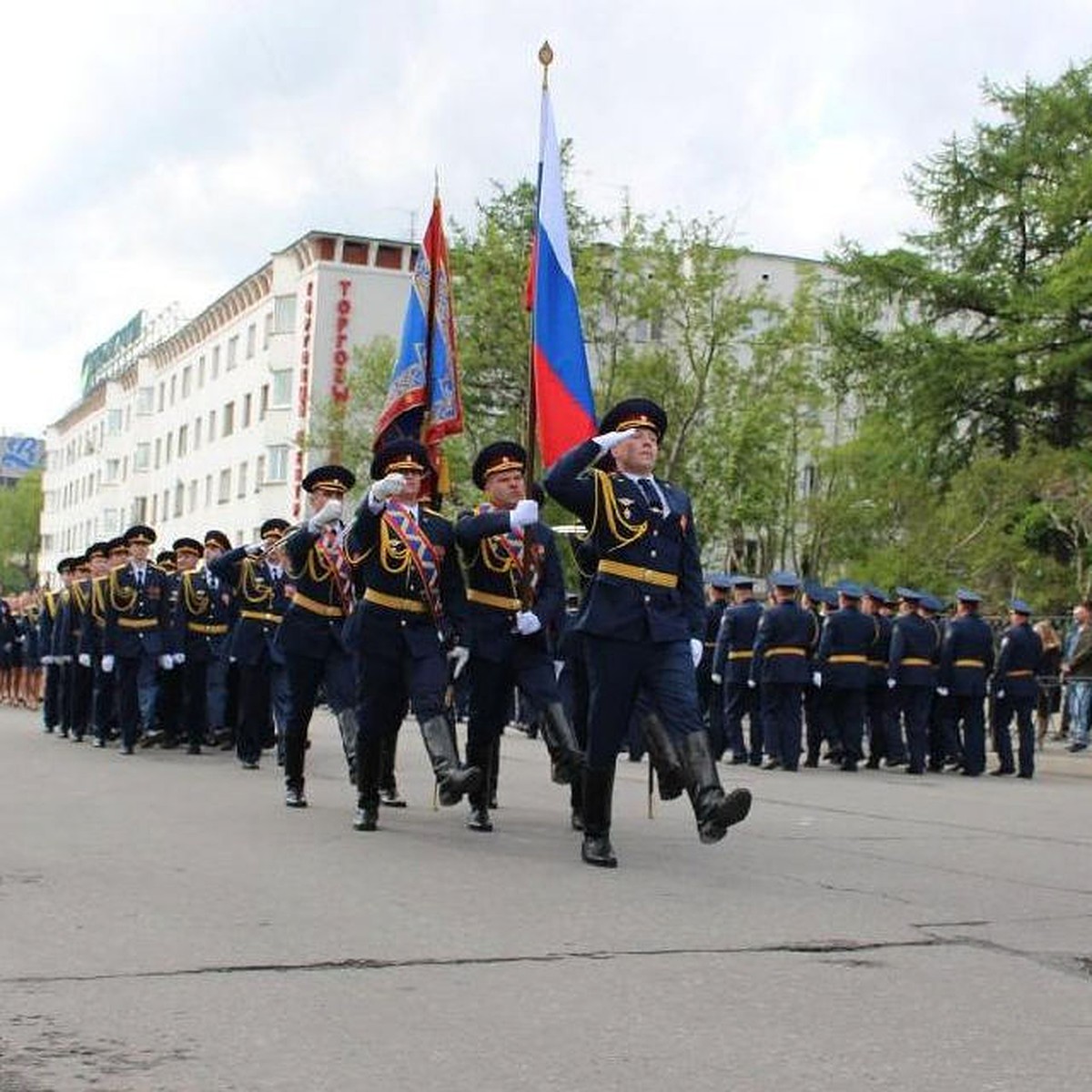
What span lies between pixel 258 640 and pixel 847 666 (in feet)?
21.6

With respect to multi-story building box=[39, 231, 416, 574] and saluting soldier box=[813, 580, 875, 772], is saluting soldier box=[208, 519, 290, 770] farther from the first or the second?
multi-story building box=[39, 231, 416, 574]

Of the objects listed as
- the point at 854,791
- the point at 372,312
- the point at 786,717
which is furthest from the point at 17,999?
the point at 372,312

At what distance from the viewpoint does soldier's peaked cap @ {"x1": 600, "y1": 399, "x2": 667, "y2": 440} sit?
8703mm

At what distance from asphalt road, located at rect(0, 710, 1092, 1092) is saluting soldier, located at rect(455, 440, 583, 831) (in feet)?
1.67

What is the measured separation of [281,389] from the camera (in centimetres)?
6450

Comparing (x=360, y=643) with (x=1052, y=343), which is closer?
(x=360, y=643)

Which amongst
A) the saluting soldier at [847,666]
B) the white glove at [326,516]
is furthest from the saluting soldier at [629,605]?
the saluting soldier at [847,666]

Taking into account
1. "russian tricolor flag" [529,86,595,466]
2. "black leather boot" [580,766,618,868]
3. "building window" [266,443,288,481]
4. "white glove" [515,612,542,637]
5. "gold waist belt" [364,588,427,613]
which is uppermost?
"building window" [266,443,288,481]

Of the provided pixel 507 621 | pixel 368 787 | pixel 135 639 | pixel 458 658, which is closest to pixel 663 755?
pixel 507 621

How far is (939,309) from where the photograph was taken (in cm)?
4522

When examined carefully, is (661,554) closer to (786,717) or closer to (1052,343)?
(786,717)

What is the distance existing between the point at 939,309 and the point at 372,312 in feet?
76.6

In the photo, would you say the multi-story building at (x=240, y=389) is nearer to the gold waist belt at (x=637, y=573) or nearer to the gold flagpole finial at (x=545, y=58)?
the gold flagpole finial at (x=545, y=58)

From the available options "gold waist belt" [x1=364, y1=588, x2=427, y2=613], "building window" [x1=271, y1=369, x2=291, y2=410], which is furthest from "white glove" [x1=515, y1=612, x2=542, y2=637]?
"building window" [x1=271, y1=369, x2=291, y2=410]
